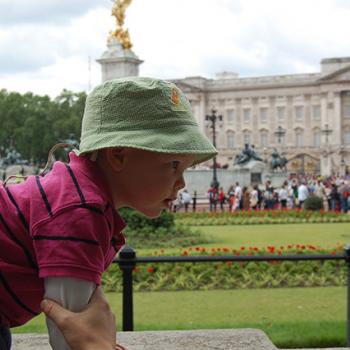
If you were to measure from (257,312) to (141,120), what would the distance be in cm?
531

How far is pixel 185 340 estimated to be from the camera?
2.46 metres

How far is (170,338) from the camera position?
250 centimetres

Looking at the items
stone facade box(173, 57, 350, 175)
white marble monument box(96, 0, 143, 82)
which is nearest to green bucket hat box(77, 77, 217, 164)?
white marble monument box(96, 0, 143, 82)

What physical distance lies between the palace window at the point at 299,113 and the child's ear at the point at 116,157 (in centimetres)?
7434

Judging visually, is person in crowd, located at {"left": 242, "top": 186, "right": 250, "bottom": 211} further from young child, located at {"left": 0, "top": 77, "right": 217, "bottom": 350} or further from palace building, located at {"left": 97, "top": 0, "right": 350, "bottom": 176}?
palace building, located at {"left": 97, "top": 0, "right": 350, "bottom": 176}

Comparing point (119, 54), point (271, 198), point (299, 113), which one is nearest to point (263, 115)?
point (299, 113)

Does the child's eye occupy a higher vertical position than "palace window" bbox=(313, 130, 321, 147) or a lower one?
lower

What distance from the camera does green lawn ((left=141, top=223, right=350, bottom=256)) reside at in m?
12.9

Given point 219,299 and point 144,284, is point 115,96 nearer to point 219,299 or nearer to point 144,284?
point 219,299

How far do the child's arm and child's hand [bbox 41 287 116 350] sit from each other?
1cm

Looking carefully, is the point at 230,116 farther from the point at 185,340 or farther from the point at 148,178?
the point at 148,178

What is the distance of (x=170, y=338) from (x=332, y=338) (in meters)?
3.01

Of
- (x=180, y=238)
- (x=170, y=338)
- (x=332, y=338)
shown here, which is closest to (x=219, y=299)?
(x=332, y=338)

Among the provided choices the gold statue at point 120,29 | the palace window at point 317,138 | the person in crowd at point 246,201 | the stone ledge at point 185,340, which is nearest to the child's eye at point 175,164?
the stone ledge at point 185,340
